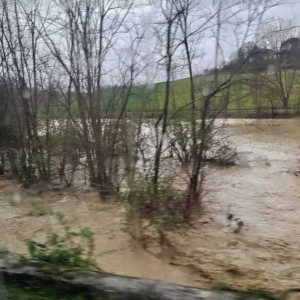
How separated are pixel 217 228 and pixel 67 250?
3529mm

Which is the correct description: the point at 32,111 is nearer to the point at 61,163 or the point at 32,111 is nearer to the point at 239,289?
the point at 61,163

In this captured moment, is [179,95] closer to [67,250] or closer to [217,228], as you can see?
[217,228]

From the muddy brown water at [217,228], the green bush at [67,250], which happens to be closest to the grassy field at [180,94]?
the muddy brown water at [217,228]

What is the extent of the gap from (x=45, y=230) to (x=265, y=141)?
286 inches

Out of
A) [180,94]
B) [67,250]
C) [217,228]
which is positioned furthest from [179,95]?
[67,250]

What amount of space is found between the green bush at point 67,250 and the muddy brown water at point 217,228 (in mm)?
421

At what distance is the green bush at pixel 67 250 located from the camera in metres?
4.72

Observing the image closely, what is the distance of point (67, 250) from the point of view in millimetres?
4809

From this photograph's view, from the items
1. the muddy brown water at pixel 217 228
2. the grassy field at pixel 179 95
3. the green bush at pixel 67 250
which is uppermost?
the grassy field at pixel 179 95

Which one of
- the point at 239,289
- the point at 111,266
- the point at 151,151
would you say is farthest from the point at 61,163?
the point at 239,289

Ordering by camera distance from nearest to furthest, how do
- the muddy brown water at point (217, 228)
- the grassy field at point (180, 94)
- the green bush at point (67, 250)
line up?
1. the green bush at point (67, 250)
2. the muddy brown water at point (217, 228)
3. the grassy field at point (180, 94)

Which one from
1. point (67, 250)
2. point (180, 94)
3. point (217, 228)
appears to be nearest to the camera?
point (67, 250)

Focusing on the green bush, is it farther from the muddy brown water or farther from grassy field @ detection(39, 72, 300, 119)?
grassy field @ detection(39, 72, 300, 119)

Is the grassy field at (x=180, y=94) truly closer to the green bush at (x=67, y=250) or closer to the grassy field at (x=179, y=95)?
the grassy field at (x=179, y=95)
